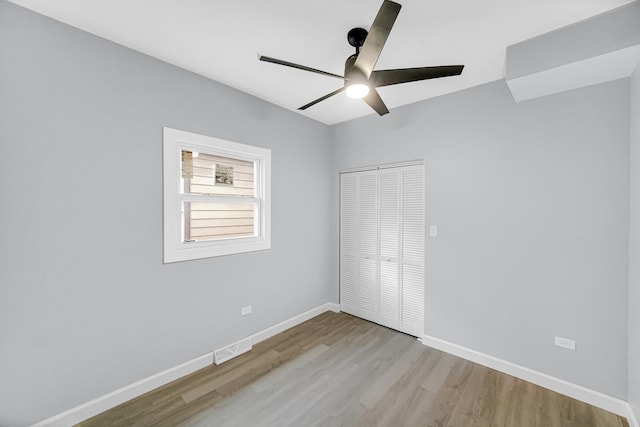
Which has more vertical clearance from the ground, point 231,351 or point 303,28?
point 303,28

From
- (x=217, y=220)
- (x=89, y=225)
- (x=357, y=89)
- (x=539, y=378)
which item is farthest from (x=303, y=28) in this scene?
(x=539, y=378)

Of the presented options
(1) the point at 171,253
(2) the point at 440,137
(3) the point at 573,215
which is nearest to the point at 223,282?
(1) the point at 171,253

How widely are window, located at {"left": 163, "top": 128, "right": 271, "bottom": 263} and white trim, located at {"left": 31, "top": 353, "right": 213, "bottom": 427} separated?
0.98 meters

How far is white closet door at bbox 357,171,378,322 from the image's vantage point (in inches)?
137

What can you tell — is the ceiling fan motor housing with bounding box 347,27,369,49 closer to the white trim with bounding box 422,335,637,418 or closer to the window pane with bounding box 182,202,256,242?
the window pane with bounding box 182,202,256,242

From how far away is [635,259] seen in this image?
1793mm

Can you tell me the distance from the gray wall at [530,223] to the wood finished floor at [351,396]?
320 mm

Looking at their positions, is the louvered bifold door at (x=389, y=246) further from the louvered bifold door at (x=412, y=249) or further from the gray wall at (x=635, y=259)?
the gray wall at (x=635, y=259)

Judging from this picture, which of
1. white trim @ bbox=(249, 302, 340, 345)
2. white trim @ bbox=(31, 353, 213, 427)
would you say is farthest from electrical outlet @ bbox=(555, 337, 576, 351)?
white trim @ bbox=(31, 353, 213, 427)

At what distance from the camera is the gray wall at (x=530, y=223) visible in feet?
6.49

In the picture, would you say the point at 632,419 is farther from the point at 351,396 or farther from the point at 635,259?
the point at 351,396

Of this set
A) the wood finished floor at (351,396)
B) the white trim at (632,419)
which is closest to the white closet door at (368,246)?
the wood finished floor at (351,396)

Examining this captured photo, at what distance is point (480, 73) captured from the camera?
238 cm

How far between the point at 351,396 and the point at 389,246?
69.1 inches
